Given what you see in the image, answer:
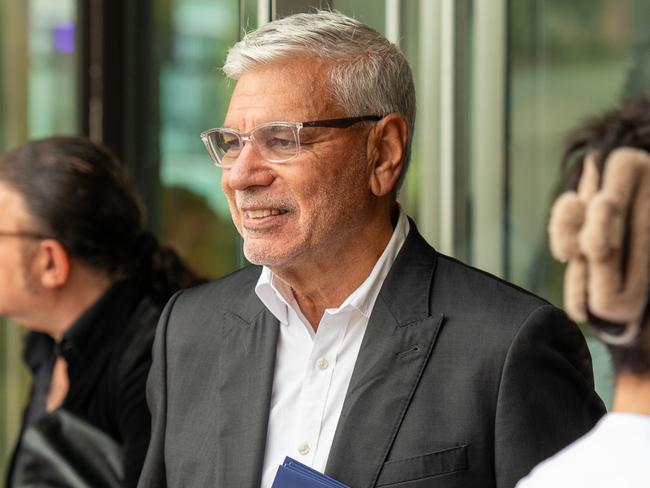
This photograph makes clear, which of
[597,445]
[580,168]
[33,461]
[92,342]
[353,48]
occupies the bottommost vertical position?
[33,461]

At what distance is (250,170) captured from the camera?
251 centimetres

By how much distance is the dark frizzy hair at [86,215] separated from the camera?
146 inches

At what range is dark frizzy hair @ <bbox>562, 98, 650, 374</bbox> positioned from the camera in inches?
56.5

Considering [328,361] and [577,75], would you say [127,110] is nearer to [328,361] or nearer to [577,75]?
[577,75]

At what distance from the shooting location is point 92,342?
3564 mm

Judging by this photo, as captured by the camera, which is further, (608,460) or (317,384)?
(317,384)

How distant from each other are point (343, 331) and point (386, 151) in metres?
0.42

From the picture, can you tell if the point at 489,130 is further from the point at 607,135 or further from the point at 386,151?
the point at 607,135

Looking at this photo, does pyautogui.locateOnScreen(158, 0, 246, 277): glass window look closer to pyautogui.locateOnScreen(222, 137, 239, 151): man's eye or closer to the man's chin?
pyautogui.locateOnScreen(222, 137, 239, 151): man's eye

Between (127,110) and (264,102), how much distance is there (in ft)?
13.1

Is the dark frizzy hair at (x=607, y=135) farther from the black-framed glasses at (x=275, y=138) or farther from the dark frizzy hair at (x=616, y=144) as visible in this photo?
the black-framed glasses at (x=275, y=138)

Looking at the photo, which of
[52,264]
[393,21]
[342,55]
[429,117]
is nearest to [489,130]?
[429,117]

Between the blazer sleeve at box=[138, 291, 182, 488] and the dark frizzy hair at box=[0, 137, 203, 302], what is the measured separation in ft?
2.87

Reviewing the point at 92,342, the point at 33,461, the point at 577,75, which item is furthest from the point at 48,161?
the point at 577,75
